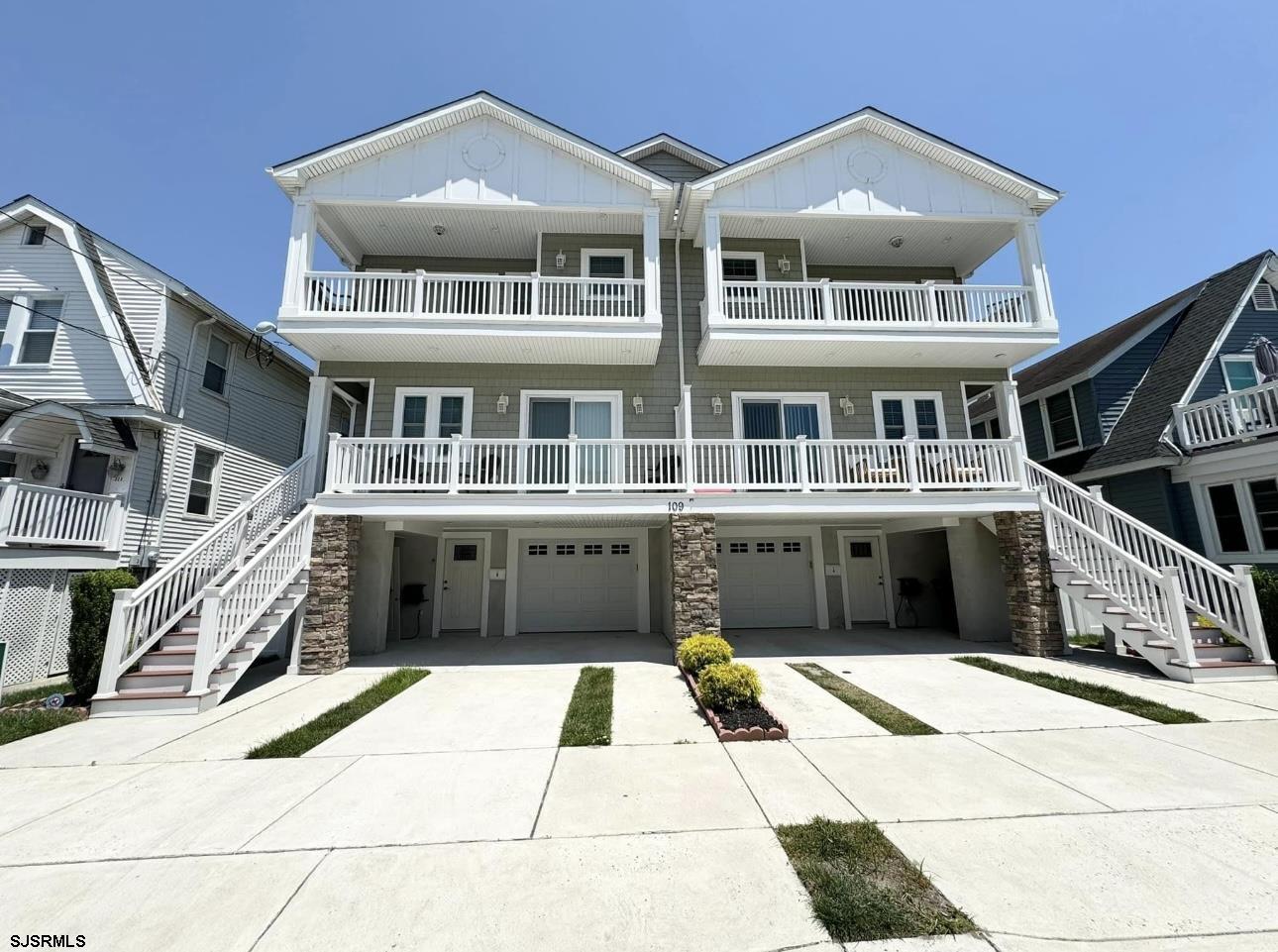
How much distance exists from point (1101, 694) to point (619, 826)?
6.99 metres

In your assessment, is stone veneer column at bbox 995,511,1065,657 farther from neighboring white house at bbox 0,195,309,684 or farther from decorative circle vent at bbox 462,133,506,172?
neighboring white house at bbox 0,195,309,684

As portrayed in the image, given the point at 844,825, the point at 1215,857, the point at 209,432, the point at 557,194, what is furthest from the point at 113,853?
the point at 209,432

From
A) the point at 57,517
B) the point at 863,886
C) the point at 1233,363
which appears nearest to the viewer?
the point at 863,886

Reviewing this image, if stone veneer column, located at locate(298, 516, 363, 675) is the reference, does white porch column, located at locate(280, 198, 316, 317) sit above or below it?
above

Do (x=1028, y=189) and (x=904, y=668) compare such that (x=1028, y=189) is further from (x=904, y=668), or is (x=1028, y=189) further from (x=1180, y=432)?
(x=904, y=668)

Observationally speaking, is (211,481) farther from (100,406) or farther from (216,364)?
(216,364)

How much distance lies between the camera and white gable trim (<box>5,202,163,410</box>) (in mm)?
11398

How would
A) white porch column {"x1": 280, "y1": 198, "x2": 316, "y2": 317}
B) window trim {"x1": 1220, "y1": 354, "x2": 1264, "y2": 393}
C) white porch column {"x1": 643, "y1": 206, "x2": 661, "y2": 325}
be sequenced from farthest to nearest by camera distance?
window trim {"x1": 1220, "y1": 354, "x2": 1264, "y2": 393}, white porch column {"x1": 643, "y1": 206, "x2": 661, "y2": 325}, white porch column {"x1": 280, "y1": 198, "x2": 316, "y2": 317}

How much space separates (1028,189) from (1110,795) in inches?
480

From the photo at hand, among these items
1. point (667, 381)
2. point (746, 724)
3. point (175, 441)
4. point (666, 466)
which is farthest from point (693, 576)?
point (175, 441)

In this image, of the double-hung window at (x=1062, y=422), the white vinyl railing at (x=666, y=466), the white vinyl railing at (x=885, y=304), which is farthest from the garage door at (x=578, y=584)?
the double-hung window at (x=1062, y=422)

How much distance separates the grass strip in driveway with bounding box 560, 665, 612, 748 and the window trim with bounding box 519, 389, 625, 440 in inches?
204

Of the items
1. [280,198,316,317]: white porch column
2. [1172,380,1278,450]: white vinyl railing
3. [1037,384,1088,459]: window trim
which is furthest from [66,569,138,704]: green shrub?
[1037,384,1088,459]: window trim

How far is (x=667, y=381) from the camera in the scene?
11.8m
